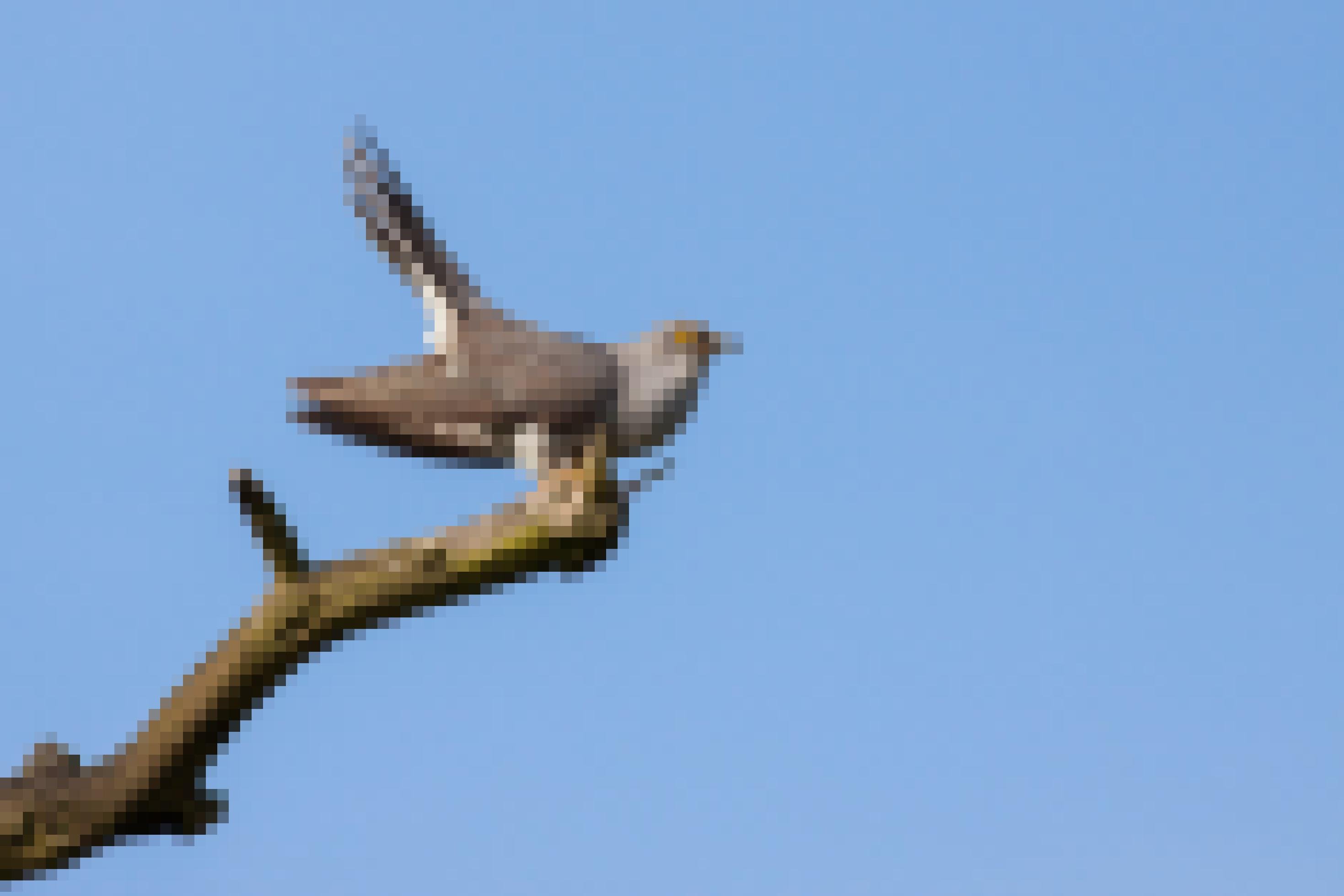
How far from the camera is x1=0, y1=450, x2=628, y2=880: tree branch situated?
3951 mm

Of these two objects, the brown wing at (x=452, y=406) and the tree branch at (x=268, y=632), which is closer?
the tree branch at (x=268, y=632)

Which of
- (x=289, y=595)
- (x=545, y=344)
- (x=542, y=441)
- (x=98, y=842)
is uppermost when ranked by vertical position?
(x=545, y=344)

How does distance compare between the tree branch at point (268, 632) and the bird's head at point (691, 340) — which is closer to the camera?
the tree branch at point (268, 632)

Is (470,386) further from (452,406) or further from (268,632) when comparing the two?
(268,632)

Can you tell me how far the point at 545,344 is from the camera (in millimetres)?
4652

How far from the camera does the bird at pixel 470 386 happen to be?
14.5 ft

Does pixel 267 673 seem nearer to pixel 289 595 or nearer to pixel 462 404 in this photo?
pixel 289 595

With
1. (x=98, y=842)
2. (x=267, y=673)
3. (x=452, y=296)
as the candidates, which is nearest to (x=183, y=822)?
(x=98, y=842)

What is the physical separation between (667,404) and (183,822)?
2203mm

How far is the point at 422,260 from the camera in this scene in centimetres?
457

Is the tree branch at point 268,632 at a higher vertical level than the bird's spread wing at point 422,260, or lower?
lower

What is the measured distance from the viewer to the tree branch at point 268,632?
3951mm

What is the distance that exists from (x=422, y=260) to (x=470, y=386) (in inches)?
19.5

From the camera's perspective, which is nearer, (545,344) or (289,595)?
(289,595)
